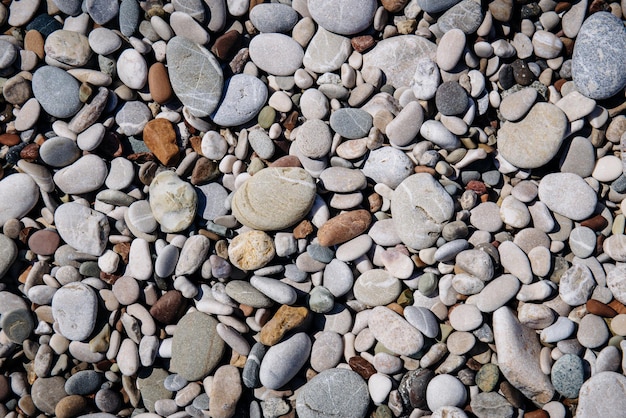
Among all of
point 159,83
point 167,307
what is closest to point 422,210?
point 167,307

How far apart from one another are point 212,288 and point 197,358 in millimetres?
303

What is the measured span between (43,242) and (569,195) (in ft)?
7.80

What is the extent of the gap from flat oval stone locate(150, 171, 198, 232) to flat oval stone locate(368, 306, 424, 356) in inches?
36.6

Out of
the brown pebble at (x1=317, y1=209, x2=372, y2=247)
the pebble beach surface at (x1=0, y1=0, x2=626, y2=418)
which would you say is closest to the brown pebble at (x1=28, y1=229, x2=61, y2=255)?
the pebble beach surface at (x1=0, y1=0, x2=626, y2=418)

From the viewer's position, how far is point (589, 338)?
1.96 meters

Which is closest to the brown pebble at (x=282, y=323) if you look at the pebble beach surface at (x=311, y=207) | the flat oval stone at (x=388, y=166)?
the pebble beach surface at (x=311, y=207)

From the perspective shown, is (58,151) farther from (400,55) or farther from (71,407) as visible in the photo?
(400,55)

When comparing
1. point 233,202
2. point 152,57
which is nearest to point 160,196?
point 233,202

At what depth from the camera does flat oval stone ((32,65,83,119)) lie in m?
2.21

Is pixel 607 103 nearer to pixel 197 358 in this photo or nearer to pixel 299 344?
pixel 299 344

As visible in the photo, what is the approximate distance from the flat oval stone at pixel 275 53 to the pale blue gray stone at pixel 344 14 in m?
0.17

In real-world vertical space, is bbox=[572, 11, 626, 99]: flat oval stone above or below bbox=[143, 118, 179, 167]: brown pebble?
above

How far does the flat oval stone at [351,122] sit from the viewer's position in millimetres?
2131

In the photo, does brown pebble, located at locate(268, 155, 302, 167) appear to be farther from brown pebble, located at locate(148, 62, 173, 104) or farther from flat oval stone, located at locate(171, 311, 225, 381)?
flat oval stone, located at locate(171, 311, 225, 381)
